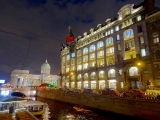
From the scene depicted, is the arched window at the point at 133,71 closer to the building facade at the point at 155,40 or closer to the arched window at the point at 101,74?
the building facade at the point at 155,40

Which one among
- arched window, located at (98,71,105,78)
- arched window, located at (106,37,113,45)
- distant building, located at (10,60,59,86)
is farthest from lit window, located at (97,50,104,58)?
distant building, located at (10,60,59,86)

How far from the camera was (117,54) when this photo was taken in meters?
48.1

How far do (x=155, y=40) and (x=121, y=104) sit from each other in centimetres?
2336

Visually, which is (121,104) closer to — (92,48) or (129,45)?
(129,45)

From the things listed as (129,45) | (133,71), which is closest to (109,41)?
(129,45)

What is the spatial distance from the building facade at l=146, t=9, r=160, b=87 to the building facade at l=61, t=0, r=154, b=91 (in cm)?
121

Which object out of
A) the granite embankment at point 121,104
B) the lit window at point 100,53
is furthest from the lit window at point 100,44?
the granite embankment at point 121,104

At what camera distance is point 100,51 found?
5784 centimetres

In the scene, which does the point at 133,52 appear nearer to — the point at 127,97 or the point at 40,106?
the point at 127,97

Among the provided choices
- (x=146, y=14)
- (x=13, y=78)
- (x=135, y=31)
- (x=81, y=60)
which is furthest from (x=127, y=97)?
(x=13, y=78)

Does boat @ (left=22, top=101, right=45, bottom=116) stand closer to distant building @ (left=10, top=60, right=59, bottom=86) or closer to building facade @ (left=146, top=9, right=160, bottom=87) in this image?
building facade @ (left=146, top=9, right=160, bottom=87)

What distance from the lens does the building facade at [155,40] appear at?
35281 mm

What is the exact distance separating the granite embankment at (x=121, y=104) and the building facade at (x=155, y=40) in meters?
15.4

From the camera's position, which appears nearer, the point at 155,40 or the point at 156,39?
the point at 156,39
